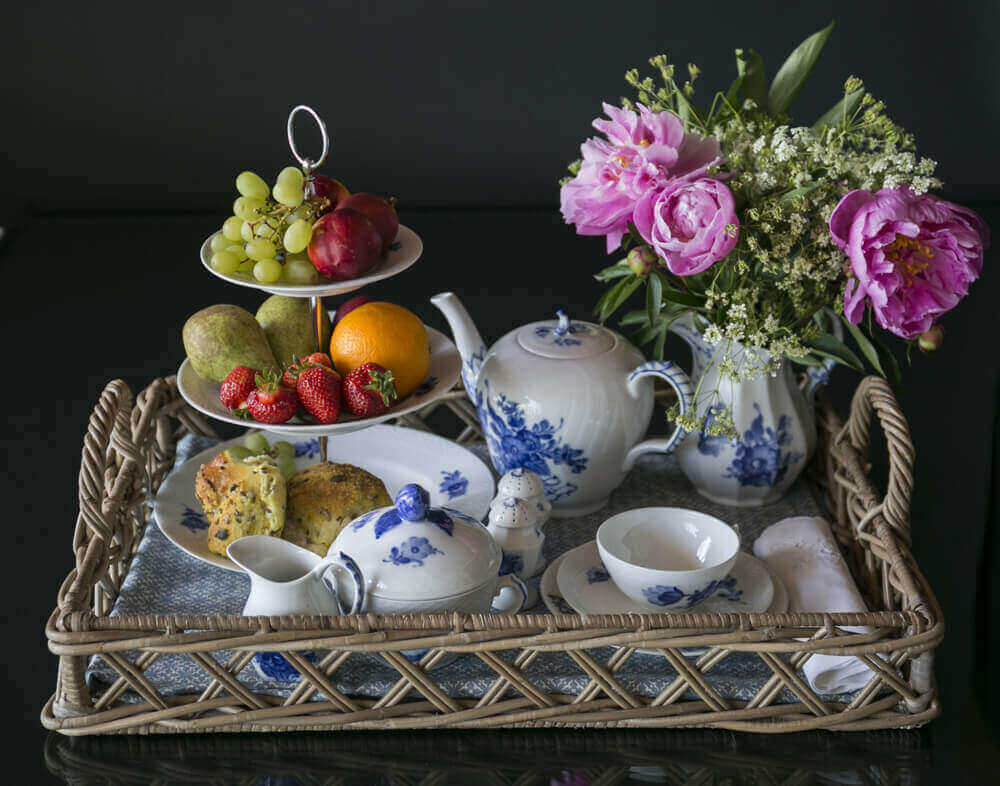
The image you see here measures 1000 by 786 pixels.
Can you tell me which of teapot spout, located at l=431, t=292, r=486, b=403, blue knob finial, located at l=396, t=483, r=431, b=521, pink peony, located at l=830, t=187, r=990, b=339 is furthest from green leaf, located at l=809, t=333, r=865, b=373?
blue knob finial, located at l=396, t=483, r=431, b=521

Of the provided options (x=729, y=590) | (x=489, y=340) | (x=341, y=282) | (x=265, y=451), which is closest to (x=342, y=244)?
(x=341, y=282)

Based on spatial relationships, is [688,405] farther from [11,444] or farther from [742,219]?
[11,444]

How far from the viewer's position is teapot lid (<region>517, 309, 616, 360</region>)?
1253 millimetres

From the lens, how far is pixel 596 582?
1133 mm

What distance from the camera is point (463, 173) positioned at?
Answer: 2.35 metres

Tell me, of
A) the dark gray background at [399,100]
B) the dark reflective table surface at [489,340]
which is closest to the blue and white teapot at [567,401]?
the dark reflective table surface at [489,340]

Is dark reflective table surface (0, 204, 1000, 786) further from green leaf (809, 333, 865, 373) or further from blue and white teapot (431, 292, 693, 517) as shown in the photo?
blue and white teapot (431, 292, 693, 517)

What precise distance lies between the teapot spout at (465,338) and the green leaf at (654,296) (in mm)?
179

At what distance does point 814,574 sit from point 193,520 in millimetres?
582

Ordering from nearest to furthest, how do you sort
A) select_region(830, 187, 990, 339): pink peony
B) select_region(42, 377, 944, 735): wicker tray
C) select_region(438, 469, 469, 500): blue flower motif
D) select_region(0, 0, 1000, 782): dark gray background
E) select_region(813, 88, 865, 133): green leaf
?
select_region(42, 377, 944, 735): wicker tray
select_region(830, 187, 990, 339): pink peony
select_region(813, 88, 865, 133): green leaf
select_region(438, 469, 469, 500): blue flower motif
select_region(0, 0, 1000, 782): dark gray background

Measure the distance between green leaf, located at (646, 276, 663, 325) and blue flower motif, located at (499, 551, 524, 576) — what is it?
0.26m

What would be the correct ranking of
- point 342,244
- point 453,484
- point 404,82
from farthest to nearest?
point 404,82, point 453,484, point 342,244

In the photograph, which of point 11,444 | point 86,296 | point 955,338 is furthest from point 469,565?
point 86,296

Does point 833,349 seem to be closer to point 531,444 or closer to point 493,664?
point 531,444
